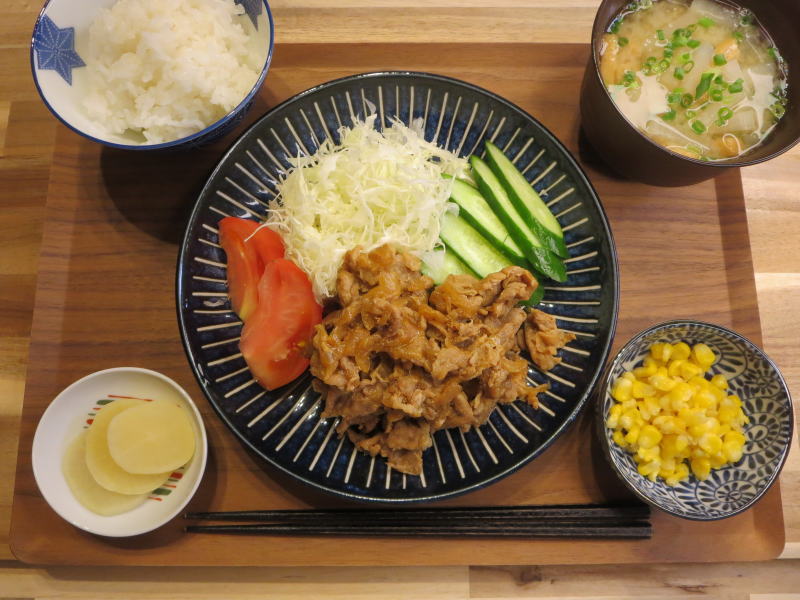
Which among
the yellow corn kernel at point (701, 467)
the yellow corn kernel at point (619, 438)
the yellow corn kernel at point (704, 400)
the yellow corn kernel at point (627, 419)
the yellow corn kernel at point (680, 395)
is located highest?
the yellow corn kernel at point (680, 395)

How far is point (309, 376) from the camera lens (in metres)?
2.83

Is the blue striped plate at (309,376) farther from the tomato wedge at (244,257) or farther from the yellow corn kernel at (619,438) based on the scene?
the yellow corn kernel at (619,438)

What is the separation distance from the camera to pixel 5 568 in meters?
2.88

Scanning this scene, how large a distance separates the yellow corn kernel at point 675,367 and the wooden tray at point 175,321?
12.0 inches

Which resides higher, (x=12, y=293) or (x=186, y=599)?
(x=12, y=293)

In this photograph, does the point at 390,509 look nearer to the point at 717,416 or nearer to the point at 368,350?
the point at 368,350

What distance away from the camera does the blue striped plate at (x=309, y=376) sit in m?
2.65

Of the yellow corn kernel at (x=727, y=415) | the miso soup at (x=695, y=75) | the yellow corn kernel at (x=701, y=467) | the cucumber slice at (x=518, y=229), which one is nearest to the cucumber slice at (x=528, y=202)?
the cucumber slice at (x=518, y=229)

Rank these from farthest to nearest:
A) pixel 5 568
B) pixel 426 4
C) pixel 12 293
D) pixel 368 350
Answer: pixel 426 4
pixel 12 293
pixel 5 568
pixel 368 350

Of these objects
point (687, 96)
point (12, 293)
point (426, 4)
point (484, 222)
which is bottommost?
point (12, 293)

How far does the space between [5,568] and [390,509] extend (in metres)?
2.01

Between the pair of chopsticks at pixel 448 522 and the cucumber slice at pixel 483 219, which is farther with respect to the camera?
the cucumber slice at pixel 483 219

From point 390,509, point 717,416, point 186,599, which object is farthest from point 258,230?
point 717,416

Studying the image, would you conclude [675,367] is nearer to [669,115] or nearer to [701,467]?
[701,467]
